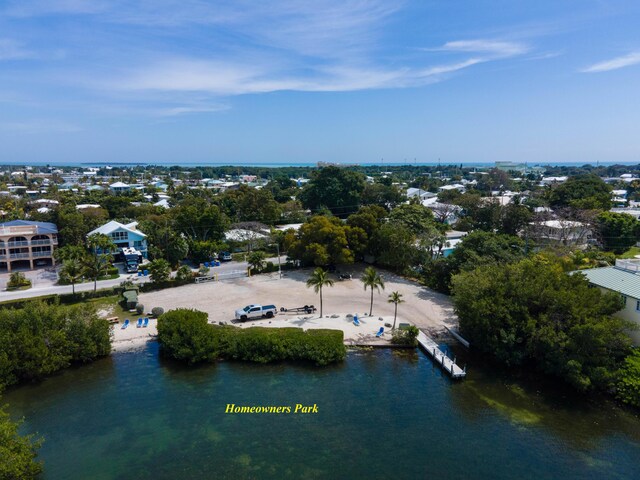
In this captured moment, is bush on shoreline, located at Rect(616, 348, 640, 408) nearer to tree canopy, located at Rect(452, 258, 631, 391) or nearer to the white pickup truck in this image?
tree canopy, located at Rect(452, 258, 631, 391)

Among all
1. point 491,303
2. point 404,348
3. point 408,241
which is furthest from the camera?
point 408,241

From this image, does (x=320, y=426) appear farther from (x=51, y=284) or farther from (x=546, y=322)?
(x=51, y=284)

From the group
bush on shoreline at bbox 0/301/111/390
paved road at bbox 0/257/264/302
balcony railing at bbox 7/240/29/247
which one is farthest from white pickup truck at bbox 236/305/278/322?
balcony railing at bbox 7/240/29/247

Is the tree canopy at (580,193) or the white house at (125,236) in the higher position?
the tree canopy at (580,193)

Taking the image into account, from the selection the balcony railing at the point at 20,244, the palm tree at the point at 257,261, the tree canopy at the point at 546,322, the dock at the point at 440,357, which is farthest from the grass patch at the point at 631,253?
the balcony railing at the point at 20,244

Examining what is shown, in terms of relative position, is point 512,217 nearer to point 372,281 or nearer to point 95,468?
point 372,281

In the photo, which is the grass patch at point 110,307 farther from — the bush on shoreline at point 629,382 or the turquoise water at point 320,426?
the bush on shoreline at point 629,382

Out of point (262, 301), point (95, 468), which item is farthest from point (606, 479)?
point (262, 301)
